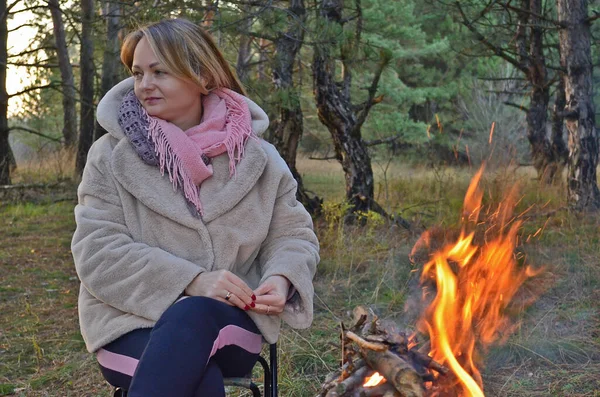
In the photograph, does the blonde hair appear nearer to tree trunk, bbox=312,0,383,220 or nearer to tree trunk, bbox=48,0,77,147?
tree trunk, bbox=312,0,383,220

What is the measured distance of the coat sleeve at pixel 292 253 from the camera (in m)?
2.10

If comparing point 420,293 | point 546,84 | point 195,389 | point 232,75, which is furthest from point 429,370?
point 546,84

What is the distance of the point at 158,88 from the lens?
217 cm

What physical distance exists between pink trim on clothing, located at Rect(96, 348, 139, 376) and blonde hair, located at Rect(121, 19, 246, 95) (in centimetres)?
80

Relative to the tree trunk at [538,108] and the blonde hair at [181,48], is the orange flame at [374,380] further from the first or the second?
the tree trunk at [538,108]

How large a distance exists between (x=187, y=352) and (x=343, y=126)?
15.8 feet

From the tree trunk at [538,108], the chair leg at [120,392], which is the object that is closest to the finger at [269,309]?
the chair leg at [120,392]

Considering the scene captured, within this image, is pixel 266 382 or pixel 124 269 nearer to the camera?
pixel 124 269

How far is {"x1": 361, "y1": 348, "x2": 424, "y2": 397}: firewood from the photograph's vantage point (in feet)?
5.99

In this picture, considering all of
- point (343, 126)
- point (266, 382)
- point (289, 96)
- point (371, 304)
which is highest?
point (289, 96)

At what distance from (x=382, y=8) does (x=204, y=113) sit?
53.7 feet

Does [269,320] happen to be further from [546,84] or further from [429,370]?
[546,84]

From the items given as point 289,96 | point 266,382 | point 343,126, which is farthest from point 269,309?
point 343,126

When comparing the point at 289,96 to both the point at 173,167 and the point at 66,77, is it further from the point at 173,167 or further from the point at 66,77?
the point at 66,77
